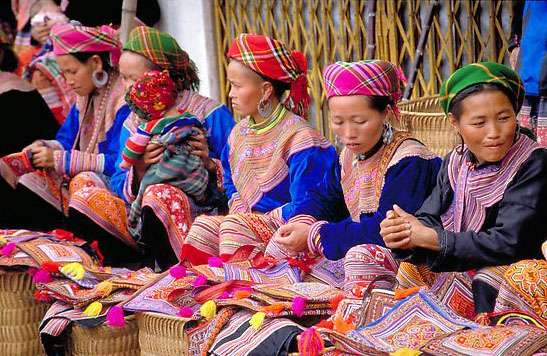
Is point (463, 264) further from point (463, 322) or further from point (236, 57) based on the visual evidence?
point (236, 57)

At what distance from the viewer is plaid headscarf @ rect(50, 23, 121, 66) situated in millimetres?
5707

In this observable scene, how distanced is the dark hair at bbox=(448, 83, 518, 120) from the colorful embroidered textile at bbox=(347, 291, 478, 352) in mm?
583

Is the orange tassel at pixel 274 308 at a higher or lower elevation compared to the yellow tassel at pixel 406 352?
lower

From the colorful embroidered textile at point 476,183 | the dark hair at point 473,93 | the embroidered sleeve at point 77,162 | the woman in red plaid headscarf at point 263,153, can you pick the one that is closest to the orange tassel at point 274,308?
the colorful embroidered textile at point 476,183

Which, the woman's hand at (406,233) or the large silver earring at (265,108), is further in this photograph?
the large silver earring at (265,108)

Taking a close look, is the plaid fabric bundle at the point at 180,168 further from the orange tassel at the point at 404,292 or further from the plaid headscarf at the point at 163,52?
the orange tassel at the point at 404,292

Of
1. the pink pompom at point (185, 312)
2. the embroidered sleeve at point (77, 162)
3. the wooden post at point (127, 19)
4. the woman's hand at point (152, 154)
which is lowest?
the pink pompom at point (185, 312)

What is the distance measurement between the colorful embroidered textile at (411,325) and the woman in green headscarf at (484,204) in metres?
0.14

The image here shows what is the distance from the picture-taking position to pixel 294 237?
163 inches

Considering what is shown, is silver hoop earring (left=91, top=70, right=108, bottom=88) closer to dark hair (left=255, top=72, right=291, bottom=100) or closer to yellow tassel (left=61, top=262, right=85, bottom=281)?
yellow tassel (left=61, top=262, right=85, bottom=281)

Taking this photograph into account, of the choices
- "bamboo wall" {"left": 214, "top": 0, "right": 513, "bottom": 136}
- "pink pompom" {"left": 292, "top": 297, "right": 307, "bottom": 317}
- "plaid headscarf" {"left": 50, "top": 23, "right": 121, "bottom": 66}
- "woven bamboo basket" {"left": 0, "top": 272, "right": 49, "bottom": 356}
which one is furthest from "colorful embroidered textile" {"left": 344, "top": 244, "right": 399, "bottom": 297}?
"bamboo wall" {"left": 214, "top": 0, "right": 513, "bottom": 136}

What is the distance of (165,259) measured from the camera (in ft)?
16.5

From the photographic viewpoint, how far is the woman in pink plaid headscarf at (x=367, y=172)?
3.88 meters

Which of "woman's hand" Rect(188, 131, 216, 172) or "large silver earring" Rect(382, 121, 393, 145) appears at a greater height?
"large silver earring" Rect(382, 121, 393, 145)
